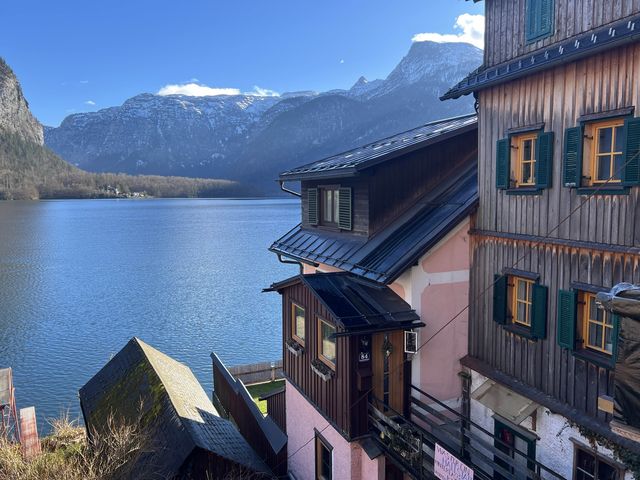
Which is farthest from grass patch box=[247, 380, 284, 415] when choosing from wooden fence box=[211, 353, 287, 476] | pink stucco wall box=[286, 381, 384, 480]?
pink stucco wall box=[286, 381, 384, 480]

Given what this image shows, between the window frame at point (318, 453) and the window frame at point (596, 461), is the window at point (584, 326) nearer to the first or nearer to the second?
the window frame at point (596, 461)

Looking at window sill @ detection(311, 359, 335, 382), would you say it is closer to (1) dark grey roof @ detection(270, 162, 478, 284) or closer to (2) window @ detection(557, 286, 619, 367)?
(1) dark grey roof @ detection(270, 162, 478, 284)

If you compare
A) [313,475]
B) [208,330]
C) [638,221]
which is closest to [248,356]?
[208,330]

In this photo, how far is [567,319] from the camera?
8.82 metres

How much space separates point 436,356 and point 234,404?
1061cm

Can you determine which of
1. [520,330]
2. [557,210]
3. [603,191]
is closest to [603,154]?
[603,191]

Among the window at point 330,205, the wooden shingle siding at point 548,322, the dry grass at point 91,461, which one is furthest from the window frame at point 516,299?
the dry grass at point 91,461

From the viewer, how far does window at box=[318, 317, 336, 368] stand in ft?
37.6

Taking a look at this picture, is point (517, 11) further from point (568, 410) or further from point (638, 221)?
point (568, 410)

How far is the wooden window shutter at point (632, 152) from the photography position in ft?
24.9

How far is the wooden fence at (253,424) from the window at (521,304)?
25.7 feet

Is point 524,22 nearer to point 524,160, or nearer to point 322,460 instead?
point 524,160

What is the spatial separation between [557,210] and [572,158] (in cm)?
96

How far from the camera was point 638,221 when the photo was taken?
7.61m
